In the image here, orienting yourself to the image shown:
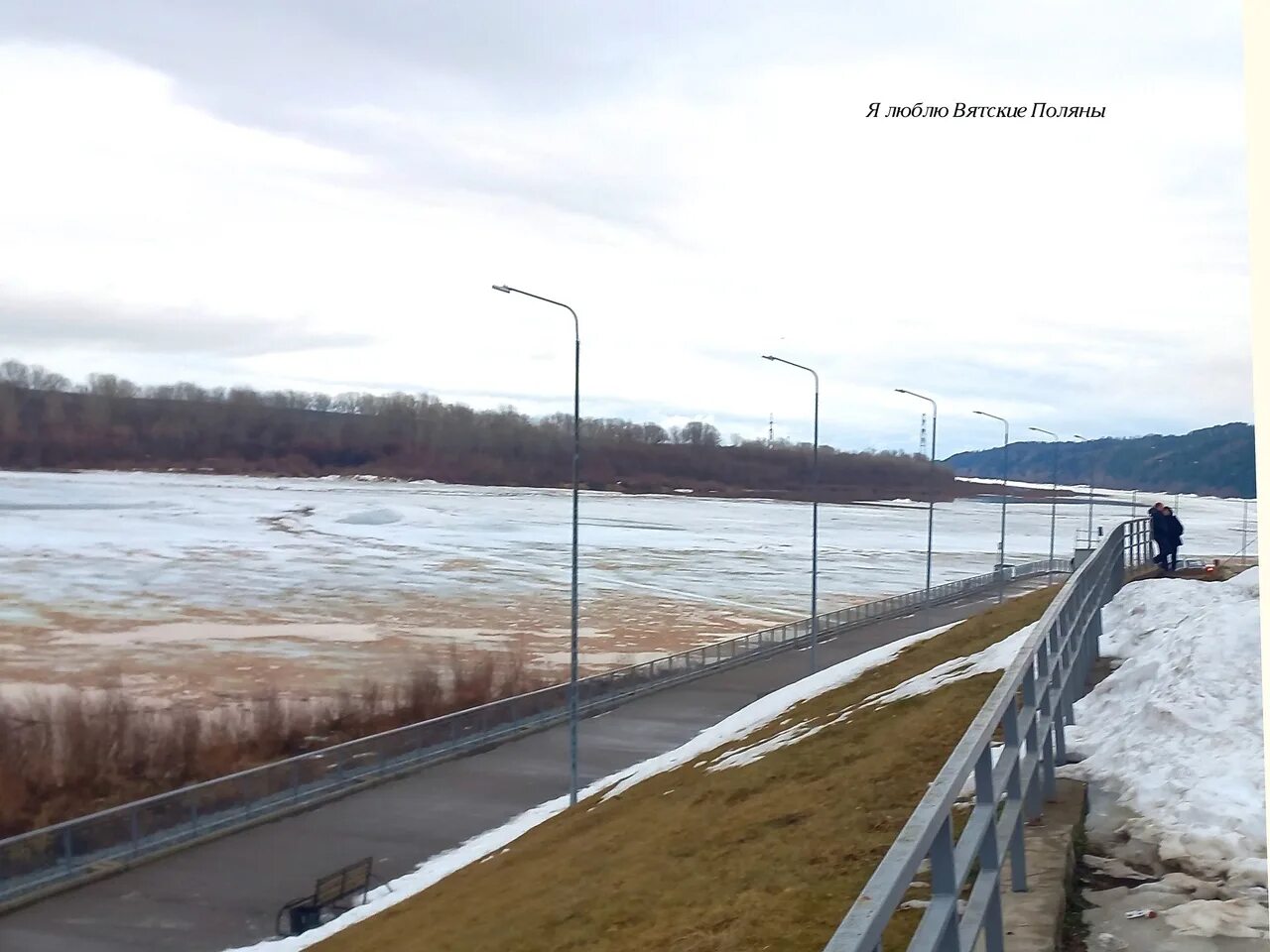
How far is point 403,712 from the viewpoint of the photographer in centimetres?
3225

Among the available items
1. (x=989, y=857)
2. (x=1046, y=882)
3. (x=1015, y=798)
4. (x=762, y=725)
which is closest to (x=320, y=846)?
(x=762, y=725)

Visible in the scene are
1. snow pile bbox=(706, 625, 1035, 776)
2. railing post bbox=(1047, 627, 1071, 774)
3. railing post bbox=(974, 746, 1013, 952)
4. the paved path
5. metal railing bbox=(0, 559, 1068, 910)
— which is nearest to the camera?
railing post bbox=(974, 746, 1013, 952)

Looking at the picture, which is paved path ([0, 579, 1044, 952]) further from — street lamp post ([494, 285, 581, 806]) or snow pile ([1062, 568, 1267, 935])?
snow pile ([1062, 568, 1267, 935])

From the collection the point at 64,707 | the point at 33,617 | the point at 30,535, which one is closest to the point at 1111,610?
the point at 64,707

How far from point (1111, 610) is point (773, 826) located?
16.9 ft

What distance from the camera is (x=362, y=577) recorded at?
60812 millimetres

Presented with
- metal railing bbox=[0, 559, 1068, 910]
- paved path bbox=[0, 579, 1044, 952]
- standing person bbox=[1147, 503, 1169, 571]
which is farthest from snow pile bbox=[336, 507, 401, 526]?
standing person bbox=[1147, 503, 1169, 571]

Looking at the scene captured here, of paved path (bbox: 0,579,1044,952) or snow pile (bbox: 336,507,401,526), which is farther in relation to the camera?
snow pile (bbox: 336,507,401,526)

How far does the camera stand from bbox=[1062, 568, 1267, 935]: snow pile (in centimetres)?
570

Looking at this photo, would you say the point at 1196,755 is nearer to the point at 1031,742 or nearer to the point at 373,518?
the point at 1031,742

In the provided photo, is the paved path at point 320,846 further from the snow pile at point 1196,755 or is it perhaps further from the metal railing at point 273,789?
the snow pile at point 1196,755

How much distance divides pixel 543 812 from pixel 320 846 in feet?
12.6

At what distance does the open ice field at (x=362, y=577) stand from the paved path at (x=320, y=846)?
375 inches

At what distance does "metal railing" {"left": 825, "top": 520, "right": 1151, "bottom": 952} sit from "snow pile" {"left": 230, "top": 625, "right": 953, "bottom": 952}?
1084cm
